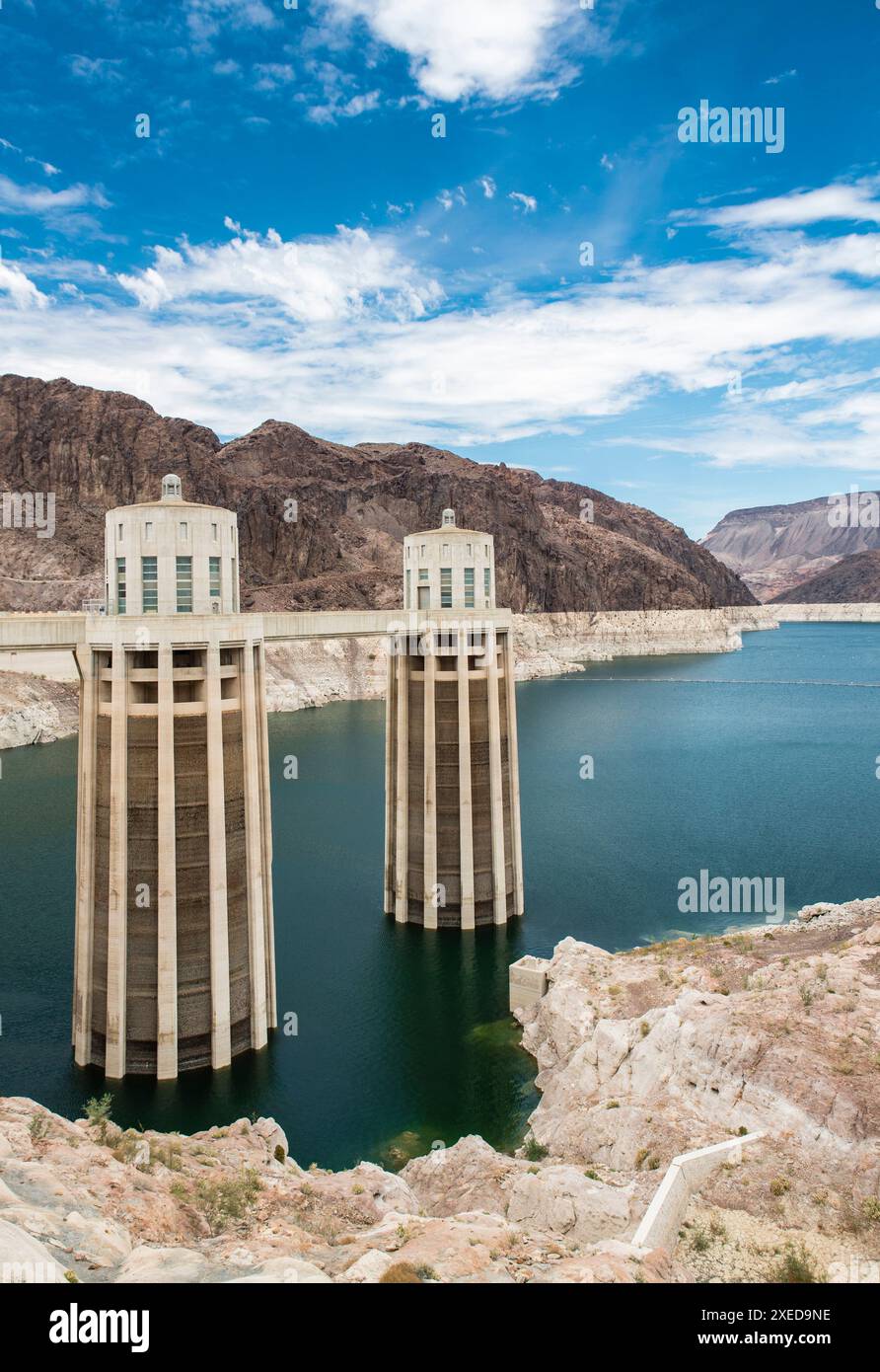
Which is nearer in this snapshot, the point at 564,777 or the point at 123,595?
the point at 123,595

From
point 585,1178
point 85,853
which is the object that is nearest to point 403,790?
point 85,853

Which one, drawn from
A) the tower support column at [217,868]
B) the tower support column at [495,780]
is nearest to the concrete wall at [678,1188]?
the tower support column at [217,868]

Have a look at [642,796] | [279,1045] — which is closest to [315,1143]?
[279,1045]

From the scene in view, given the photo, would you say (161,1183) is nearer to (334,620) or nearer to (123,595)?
(123,595)

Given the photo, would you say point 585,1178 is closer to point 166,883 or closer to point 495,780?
point 166,883

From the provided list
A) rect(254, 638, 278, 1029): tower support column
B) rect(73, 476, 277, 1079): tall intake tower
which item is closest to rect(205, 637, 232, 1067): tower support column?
rect(73, 476, 277, 1079): tall intake tower

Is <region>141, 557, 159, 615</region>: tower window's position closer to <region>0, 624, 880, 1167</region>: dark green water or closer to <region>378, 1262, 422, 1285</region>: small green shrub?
<region>0, 624, 880, 1167</region>: dark green water
